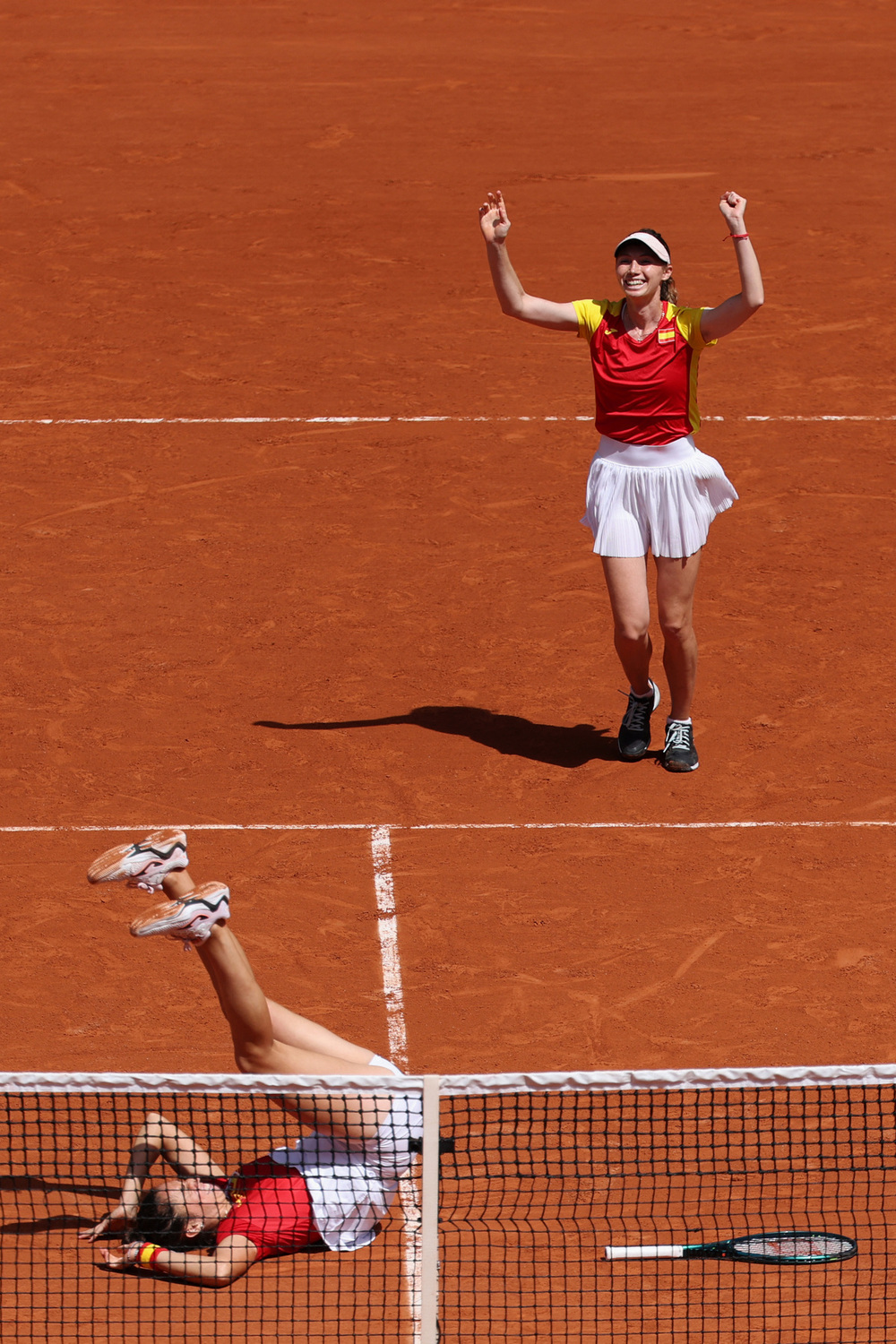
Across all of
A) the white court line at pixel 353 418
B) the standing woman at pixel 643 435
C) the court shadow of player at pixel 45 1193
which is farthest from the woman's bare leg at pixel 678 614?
the white court line at pixel 353 418

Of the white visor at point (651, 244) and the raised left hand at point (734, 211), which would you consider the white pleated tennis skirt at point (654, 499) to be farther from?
the raised left hand at point (734, 211)

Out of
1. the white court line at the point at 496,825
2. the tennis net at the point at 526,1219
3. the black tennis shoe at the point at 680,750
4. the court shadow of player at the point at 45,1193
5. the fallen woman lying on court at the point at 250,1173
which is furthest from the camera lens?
the black tennis shoe at the point at 680,750

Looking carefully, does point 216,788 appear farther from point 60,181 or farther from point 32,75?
point 32,75

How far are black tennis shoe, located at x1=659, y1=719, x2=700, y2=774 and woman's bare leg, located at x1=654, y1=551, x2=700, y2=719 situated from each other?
9.3 inches

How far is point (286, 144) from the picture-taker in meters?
21.3

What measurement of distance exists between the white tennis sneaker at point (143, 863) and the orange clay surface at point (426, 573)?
121cm

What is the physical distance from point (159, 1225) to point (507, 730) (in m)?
4.60

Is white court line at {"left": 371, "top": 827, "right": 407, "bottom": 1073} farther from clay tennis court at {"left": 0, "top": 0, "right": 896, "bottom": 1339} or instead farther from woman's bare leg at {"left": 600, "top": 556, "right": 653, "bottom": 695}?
woman's bare leg at {"left": 600, "top": 556, "right": 653, "bottom": 695}

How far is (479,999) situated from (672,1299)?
2071 mm

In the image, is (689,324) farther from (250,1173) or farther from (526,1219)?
(250,1173)

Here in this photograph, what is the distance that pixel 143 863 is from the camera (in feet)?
21.7

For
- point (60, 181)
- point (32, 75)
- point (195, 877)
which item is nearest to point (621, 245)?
point (195, 877)

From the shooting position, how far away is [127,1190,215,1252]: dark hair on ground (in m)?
6.26

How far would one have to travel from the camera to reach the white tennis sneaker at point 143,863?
6.61 metres
